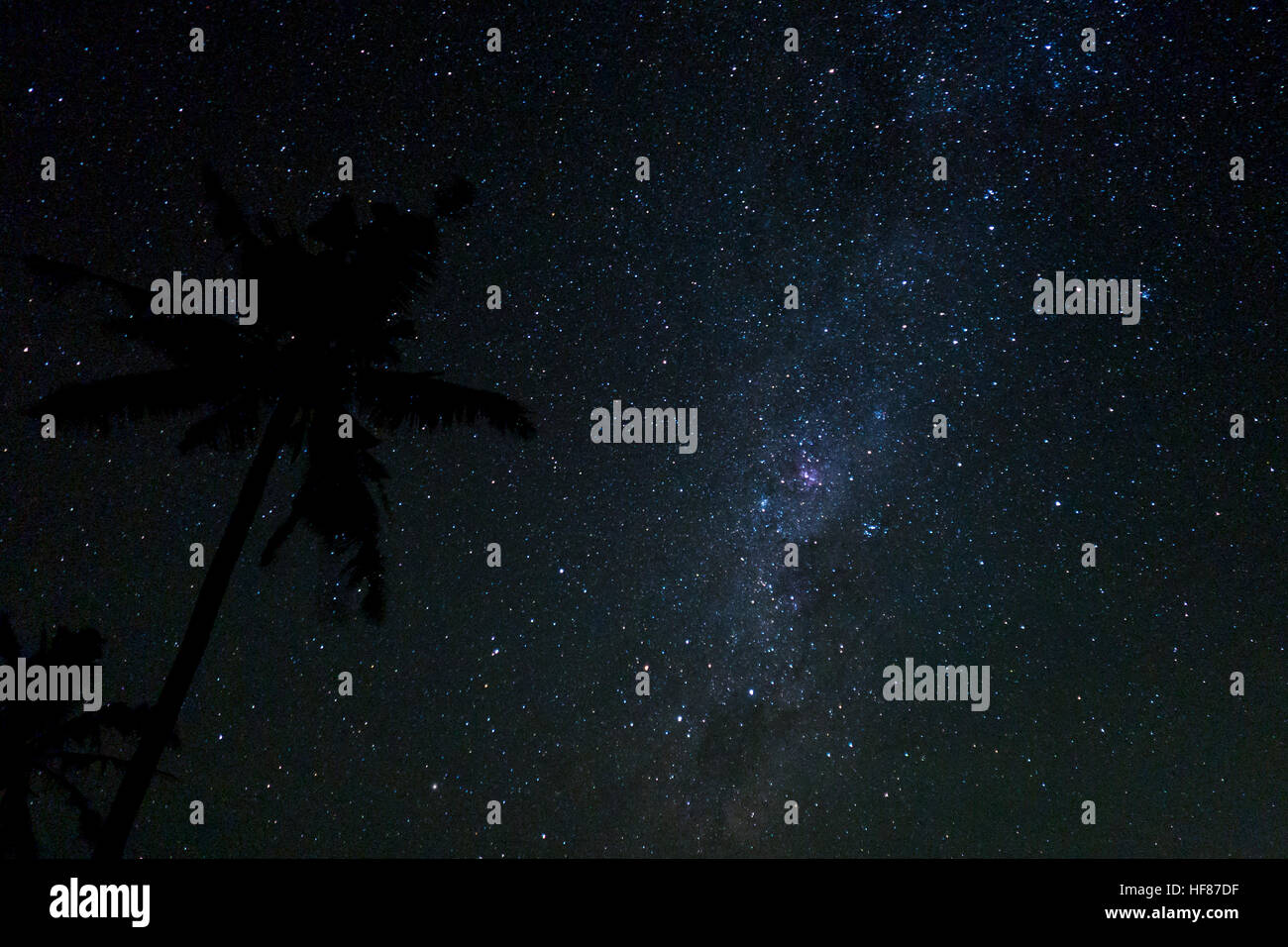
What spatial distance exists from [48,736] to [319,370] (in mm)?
7885

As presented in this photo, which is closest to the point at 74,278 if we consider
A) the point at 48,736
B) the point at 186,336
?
the point at 186,336

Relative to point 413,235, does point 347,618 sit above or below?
below

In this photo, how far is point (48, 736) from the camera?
14.1 m

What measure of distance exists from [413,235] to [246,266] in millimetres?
1775

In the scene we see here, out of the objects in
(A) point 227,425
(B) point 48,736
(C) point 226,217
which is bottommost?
(B) point 48,736

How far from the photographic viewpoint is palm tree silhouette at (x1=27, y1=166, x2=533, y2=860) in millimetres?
10281

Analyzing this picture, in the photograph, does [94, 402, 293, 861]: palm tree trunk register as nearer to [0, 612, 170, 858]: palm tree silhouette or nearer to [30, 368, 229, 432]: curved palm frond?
[30, 368, 229, 432]: curved palm frond

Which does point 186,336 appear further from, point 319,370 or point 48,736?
point 48,736

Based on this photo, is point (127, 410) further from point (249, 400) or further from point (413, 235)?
point (413, 235)

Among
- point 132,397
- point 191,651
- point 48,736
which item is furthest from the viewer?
point 48,736

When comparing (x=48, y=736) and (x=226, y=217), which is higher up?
(x=226, y=217)

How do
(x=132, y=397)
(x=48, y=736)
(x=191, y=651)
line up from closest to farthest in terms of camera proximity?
(x=191, y=651) < (x=132, y=397) < (x=48, y=736)
